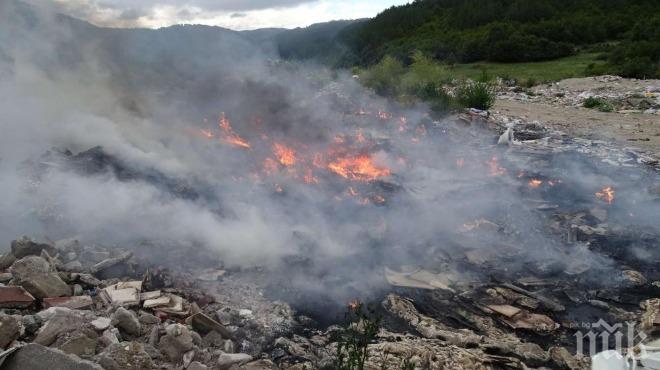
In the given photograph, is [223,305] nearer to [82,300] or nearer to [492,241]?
[82,300]

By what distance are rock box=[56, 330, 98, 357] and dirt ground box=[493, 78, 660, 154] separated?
11475 mm

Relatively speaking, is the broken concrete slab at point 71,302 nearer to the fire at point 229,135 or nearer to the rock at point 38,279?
the rock at point 38,279

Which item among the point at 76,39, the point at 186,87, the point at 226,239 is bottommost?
the point at 226,239

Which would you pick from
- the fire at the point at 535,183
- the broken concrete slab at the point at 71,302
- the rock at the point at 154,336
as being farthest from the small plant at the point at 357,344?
the fire at the point at 535,183

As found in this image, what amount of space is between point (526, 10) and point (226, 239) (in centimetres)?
4360

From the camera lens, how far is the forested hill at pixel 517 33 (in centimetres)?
2788

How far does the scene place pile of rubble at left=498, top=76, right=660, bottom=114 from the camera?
15.0 metres

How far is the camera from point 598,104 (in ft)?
51.2

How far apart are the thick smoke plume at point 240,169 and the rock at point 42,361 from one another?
2.44m

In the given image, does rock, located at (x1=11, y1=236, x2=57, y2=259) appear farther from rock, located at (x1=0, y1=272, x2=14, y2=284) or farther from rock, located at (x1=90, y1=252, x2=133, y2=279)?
rock, located at (x1=90, y1=252, x2=133, y2=279)

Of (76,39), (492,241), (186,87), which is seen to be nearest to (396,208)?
(492,241)

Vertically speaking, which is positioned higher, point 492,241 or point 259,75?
point 259,75

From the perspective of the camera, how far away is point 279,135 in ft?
26.6

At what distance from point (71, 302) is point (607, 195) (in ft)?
24.7
